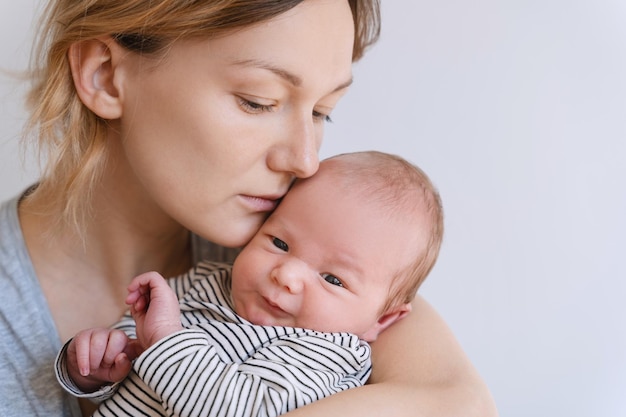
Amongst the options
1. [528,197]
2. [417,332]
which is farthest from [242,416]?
[528,197]

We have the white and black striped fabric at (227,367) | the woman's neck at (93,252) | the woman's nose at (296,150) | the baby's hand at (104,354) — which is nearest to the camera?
the white and black striped fabric at (227,367)

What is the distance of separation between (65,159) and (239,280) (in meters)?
0.50

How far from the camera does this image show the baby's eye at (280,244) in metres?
1.58

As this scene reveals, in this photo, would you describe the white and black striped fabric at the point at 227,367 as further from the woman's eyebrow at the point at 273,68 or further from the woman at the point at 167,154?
the woman's eyebrow at the point at 273,68

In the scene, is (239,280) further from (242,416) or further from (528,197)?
(528,197)

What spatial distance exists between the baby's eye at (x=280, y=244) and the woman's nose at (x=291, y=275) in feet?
0.18

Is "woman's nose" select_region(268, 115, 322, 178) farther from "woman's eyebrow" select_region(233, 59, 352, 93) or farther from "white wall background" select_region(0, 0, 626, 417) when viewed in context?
"white wall background" select_region(0, 0, 626, 417)

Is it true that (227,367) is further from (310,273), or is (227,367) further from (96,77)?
(96,77)

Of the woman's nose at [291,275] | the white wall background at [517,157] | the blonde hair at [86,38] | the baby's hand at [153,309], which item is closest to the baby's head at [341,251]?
the woman's nose at [291,275]

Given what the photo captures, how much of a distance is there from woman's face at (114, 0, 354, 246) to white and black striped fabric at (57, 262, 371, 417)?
0.18 metres

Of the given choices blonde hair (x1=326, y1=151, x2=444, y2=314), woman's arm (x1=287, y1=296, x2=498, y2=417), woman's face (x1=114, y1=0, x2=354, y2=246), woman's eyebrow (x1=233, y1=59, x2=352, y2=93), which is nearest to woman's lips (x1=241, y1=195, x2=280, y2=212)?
woman's face (x1=114, y1=0, x2=354, y2=246)

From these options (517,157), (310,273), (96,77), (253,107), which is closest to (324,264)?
(310,273)

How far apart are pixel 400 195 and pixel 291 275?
0.94ft

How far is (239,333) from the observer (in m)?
1.50
